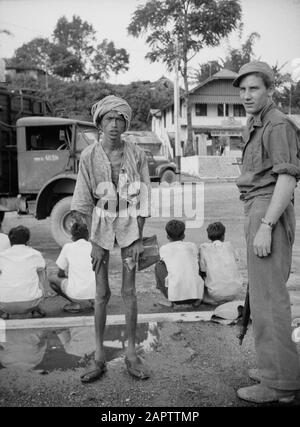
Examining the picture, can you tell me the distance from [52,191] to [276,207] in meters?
5.56

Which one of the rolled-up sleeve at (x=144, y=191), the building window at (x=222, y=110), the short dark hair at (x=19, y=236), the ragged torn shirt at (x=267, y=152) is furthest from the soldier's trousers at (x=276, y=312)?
the building window at (x=222, y=110)

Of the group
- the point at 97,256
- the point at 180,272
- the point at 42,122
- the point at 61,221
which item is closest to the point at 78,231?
the point at 180,272

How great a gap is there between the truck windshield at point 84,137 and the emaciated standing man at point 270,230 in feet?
16.8

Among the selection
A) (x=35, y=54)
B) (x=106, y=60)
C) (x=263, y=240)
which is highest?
(x=35, y=54)

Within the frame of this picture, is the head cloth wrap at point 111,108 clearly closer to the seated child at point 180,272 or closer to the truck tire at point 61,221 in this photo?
the seated child at point 180,272

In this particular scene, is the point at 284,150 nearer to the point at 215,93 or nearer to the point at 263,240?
the point at 263,240

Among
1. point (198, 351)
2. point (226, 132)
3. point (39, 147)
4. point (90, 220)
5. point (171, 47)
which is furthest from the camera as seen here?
point (226, 132)

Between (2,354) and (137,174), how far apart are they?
1.51 meters

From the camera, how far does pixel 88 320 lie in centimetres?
362

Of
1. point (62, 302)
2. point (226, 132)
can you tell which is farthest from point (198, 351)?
point (226, 132)

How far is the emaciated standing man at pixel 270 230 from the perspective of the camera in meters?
2.31

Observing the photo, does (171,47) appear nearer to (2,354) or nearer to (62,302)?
(62,302)

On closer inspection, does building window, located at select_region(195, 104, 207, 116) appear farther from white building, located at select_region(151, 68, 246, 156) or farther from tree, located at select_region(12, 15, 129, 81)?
tree, located at select_region(12, 15, 129, 81)

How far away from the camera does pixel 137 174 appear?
113 inches
